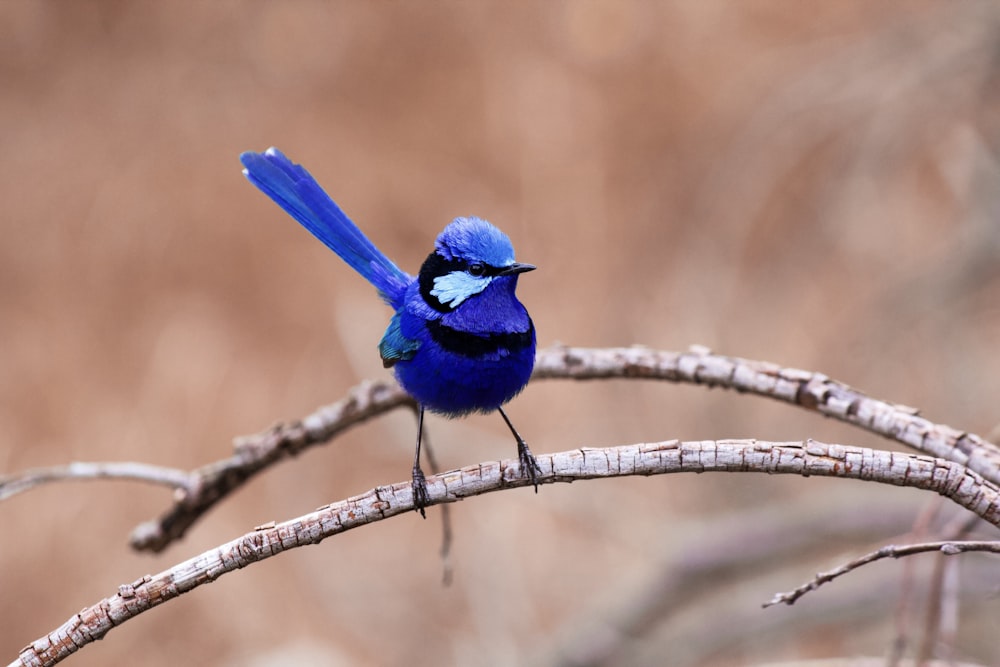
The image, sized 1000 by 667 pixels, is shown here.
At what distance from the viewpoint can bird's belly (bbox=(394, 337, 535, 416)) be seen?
2.66 metres

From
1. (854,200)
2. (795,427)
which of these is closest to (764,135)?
(854,200)

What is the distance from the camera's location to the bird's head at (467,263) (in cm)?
274

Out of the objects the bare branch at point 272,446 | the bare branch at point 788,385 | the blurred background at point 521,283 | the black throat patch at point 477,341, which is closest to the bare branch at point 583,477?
the bare branch at point 788,385

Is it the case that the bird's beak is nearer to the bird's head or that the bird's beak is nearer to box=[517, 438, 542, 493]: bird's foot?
the bird's head

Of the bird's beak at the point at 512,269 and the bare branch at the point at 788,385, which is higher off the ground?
the bird's beak at the point at 512,269

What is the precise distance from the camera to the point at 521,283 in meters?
7.71

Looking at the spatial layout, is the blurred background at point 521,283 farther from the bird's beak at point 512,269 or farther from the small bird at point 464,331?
the bird's beak at point 512,269

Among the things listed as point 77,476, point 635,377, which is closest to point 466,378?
point 635,377

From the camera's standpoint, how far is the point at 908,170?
714 centimetres

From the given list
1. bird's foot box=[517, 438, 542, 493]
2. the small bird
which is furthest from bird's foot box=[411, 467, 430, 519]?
the small bird

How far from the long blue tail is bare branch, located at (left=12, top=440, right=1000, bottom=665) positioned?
1329 mm

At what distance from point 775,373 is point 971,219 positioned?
264 cm

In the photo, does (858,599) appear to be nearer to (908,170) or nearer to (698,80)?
(908,170)

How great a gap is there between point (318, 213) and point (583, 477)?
4.92 feet
